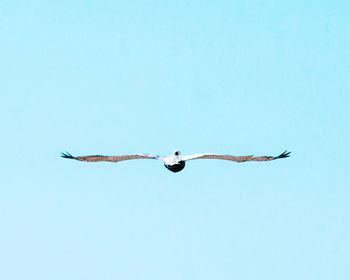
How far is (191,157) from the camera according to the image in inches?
3081

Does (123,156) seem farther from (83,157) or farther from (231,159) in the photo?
(231,159)

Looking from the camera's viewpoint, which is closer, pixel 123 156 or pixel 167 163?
pixel 167 163

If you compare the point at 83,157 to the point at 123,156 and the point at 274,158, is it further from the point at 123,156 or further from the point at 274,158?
the point at 274,158

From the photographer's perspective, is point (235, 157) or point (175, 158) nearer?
point (175, 158)

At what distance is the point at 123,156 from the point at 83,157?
2.94 meters

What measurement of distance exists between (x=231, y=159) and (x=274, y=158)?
10.4 ft

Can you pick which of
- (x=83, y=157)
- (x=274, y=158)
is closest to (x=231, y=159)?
(x=274, y=158)

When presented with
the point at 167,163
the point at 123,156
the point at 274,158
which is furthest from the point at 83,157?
the point at 274,158

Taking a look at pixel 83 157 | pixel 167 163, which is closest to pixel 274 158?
pixel 167 163

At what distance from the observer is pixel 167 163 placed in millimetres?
76875

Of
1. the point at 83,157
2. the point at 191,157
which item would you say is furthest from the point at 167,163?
the point at 83,157

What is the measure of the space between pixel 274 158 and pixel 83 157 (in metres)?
13.9

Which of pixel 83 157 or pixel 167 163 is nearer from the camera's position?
pixel 167 163

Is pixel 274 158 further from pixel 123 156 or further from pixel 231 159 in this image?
pixel 123 156
